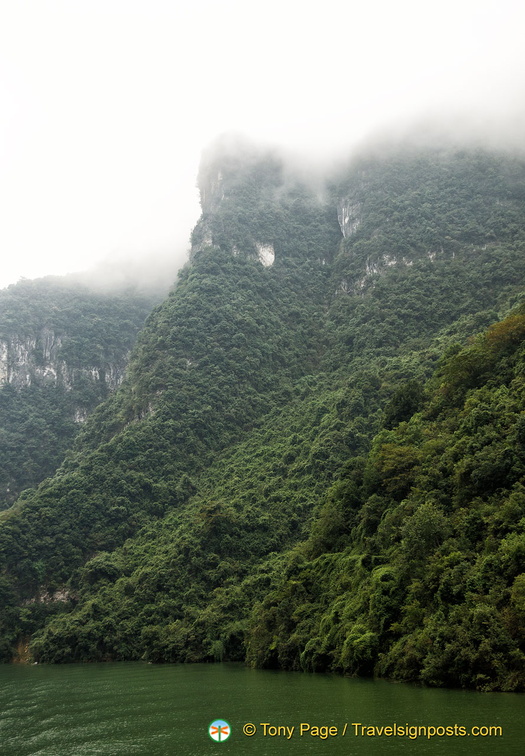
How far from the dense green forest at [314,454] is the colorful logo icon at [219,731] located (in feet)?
27.6

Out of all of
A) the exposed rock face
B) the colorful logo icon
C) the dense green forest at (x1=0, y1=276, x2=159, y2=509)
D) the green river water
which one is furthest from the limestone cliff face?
the colorful logo icon

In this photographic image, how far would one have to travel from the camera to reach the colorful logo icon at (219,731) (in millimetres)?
14511

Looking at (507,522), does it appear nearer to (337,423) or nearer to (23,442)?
(337,423)

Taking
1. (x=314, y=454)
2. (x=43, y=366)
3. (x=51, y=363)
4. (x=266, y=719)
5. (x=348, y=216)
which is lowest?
(x=266, y=719)

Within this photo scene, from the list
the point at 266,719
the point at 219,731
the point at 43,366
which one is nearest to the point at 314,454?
the point at 266,719

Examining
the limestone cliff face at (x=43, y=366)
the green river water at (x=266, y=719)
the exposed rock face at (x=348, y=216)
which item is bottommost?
the green river water at (x=266, y=719)

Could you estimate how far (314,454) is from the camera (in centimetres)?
6338

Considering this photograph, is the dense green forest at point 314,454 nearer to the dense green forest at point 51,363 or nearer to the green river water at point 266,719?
the green river water at point 266,719

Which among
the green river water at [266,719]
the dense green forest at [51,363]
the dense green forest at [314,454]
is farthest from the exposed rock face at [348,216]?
the green river water at [266,719]

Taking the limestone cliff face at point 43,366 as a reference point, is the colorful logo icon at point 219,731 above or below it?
below

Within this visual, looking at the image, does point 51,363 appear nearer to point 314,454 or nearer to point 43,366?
point 43,366

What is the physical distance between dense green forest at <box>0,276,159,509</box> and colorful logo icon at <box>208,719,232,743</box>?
87.1m

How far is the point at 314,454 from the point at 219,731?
48.9 meters

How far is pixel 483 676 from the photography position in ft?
62.1
